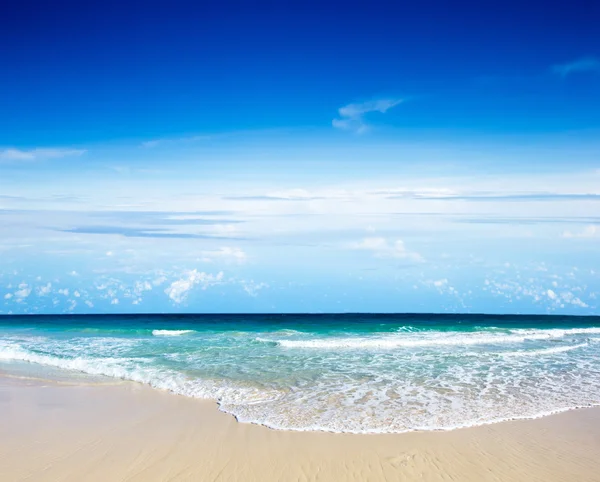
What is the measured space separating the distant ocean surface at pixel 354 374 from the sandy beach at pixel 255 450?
643mm

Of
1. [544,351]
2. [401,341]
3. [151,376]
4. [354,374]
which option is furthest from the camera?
[401,341]

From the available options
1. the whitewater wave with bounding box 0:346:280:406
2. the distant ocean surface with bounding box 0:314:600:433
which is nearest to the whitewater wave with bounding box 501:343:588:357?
the distant ocean surface with bounding box 0:314:600:433

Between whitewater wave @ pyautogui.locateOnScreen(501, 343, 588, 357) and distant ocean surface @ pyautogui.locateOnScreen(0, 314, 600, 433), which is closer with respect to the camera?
distant ocean surface @ pyautogui.locateOnScreen(0, 314, 600, 433)

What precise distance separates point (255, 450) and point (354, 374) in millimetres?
6940

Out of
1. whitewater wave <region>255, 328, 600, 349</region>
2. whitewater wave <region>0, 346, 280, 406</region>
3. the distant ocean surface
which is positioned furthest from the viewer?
whitewater wave <region>255, 328, 600, 349</region>

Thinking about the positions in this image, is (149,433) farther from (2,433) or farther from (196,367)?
(196,367)

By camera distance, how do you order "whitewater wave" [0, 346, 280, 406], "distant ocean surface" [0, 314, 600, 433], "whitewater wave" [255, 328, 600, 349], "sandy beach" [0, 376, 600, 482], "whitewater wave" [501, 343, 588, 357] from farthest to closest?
"whitewater wave" [255, 328, 600, 349], "whitewater wave" [501, 343, 588, 357], "whitewater wave" [0, 346, 280, 406], "distant ocean surface" [0, 314, 600, 433], "sandy beach" [0, 376, 600, 482]

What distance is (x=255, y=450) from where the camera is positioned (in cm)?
763

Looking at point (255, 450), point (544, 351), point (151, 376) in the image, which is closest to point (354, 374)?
point (151, 376)

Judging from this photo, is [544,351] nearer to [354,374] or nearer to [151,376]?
[354,374]

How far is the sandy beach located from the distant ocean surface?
0.64 m

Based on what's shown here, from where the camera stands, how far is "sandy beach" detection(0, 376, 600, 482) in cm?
675

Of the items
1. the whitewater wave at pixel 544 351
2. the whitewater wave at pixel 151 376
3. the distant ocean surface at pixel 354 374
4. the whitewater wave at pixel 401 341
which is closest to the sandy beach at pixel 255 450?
the distant ocean surface at pixel 354 374

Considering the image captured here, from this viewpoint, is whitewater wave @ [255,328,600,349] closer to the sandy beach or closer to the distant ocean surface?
the distant ocean surface
